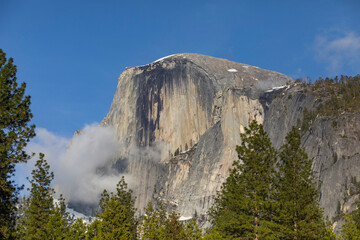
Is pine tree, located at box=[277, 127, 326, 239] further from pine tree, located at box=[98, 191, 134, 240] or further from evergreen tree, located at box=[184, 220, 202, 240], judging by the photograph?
pine tree, located at box=[98, 191, 134, 240]

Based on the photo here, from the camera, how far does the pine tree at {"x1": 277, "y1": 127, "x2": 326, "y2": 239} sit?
137ft

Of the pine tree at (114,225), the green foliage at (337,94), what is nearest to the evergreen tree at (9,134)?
the pine tree at (114,225)

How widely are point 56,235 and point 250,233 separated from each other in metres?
20.4

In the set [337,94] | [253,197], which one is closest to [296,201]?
[253,197]

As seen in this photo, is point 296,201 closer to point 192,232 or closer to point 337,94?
point 192,232

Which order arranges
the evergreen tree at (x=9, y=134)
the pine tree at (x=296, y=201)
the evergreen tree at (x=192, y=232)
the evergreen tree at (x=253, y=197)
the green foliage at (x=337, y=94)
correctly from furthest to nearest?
the green foliage at (x=337, y=94) → the evergreen tree at (x=192, y=232) → the pine tree at (x=296, y=201) → the evergreen tree at (x=253, y=197) → the evergreen tree at (x=9, y=134)

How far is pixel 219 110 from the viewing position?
198375mm

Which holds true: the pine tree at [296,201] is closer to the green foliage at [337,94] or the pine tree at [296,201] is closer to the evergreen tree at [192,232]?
the evergreen tree at [192,232]

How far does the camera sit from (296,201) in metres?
43.5

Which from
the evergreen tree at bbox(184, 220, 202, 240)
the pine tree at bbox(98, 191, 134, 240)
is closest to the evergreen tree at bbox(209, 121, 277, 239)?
the evergreen tree at bbox(184, 220, 202, 240)

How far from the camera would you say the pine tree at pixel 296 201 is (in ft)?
137

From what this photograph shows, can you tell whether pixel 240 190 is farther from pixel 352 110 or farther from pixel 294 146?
pixel 352 110

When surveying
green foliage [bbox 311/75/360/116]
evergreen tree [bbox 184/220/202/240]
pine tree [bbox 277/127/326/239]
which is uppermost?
green foliage [bbox 311/75/360/116]

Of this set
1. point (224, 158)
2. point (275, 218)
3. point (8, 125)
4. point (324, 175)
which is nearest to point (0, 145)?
point (8, 125)
